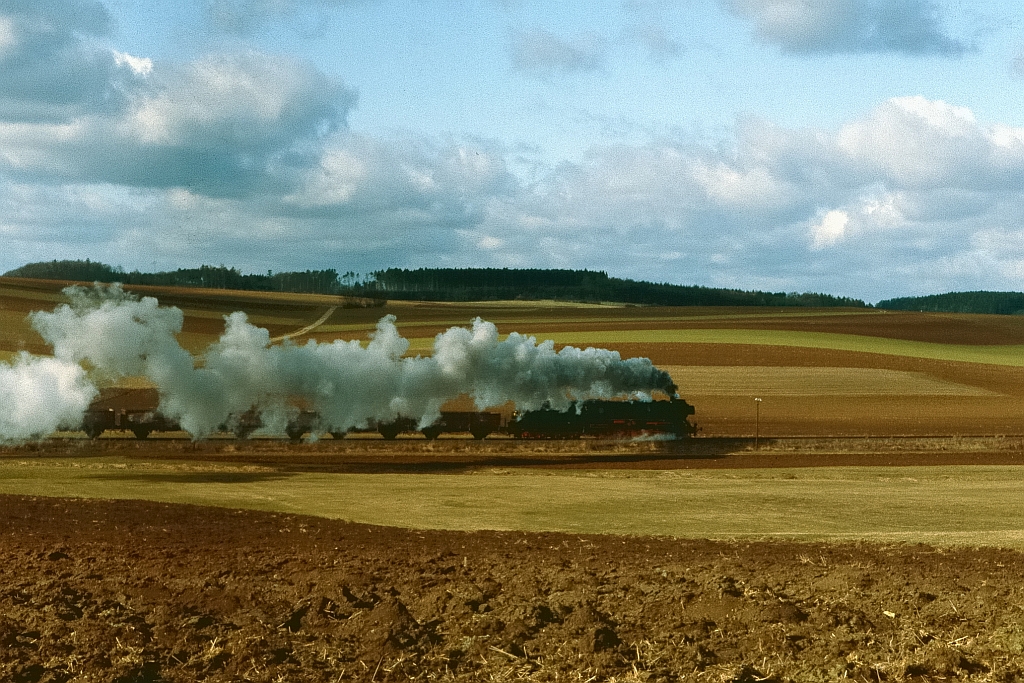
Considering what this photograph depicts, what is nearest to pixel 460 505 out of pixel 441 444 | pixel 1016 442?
pixel 441 444

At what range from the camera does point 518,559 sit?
2539cm

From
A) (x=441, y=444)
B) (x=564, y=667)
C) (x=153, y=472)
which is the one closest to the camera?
(x=564, y=667)

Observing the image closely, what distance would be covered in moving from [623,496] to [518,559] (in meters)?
16.0

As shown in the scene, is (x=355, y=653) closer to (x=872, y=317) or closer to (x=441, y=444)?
(x=441, y=444)

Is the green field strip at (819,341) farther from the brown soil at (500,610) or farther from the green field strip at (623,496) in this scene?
the brown soil at (500,610)

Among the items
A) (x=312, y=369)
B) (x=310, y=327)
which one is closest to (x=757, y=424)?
(x=312, y=369)

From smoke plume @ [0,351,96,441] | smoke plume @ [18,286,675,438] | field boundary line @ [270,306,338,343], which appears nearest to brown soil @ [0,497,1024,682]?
smoke plume @ [0,351,96,441]

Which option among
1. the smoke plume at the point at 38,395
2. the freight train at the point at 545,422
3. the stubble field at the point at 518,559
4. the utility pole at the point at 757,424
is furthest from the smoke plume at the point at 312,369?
the utility pole at the point at 757,424

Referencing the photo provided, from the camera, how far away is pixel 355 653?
56.1 feet

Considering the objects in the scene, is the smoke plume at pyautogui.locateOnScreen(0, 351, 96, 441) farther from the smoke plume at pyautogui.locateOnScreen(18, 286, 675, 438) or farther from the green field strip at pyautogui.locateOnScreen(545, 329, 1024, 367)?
the green field strip at pyautogui.locateOnScreen(545, 329, 1024, 367)

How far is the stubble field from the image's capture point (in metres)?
16.8

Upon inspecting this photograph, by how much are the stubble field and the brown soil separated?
0.24 ft

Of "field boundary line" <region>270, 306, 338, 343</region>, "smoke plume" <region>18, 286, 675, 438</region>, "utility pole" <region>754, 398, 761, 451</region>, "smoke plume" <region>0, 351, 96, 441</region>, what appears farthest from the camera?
"field boundary line" <region>270, 306, 338, 343</region>

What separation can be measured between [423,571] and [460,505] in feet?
45.7
